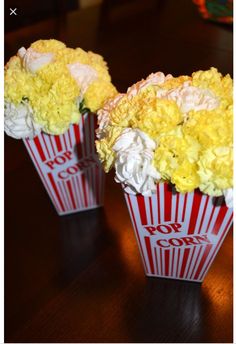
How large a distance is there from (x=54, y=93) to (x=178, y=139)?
31cm

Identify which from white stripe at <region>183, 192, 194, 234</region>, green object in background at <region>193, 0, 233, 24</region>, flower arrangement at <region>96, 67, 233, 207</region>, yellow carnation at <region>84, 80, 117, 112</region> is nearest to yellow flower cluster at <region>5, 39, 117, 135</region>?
yellow carnation at <region>84, 80, 117, 112</region>

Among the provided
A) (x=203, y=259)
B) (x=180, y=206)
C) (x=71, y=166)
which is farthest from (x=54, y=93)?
(x=203, y=259)

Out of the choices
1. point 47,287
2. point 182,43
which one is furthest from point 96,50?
point 47,287

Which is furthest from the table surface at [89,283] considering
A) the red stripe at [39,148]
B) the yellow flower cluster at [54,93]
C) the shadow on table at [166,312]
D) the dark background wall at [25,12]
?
the dark background wall at [25,12]

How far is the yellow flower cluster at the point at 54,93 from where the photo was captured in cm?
90

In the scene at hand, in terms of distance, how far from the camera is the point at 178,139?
0.69m

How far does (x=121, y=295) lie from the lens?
916mm

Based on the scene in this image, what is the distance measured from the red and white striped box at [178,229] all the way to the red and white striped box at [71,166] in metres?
0.24

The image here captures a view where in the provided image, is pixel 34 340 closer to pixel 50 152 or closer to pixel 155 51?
pixel 50 152

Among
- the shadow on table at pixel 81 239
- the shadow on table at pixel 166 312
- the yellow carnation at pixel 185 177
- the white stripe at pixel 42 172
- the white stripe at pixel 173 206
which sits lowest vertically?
the shadow on table at pixel 166 312

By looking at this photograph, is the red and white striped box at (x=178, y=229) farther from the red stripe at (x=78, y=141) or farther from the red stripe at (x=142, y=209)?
the red stripe at (x=78, y=141)

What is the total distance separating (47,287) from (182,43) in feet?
4.15

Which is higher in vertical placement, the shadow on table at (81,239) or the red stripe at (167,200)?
the red stripe at (167,200)

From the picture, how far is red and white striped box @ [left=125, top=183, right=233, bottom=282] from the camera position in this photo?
2.55 feet
